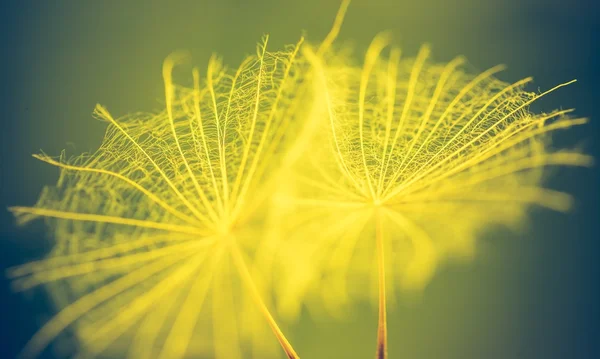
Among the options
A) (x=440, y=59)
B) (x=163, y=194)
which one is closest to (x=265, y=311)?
(x=163, y=194)

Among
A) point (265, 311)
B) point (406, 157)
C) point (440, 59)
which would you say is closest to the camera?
point (265, 311)

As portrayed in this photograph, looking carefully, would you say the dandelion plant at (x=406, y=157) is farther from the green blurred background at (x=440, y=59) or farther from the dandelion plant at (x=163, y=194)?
the green blurred background at (x=440, y=59)

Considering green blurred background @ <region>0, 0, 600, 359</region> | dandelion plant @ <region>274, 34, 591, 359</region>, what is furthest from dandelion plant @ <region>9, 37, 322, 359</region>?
green blurred background @ <region>0, 0, 600, 359</region>

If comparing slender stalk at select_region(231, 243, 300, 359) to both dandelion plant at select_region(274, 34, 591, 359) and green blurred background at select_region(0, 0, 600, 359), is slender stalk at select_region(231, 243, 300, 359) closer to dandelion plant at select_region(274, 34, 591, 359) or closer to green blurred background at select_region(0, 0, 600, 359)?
dandelion plant at select_region(274, 34, 591, 359)

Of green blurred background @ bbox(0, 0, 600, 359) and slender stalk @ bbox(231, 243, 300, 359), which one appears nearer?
slender stalk @ bbox(231, 243, 300, 359)

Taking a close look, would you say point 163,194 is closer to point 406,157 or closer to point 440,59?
point 406,157

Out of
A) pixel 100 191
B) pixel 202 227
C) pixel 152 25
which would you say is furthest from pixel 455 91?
pixel 152 25
